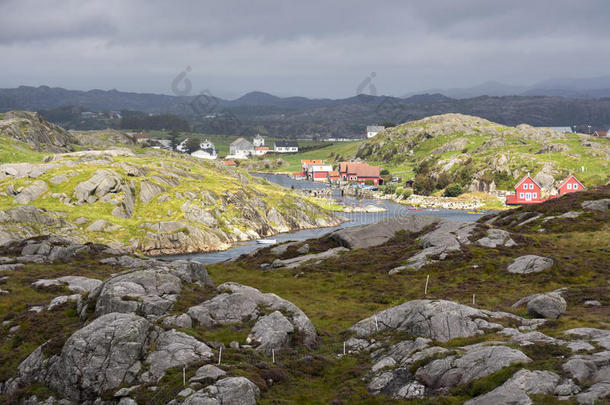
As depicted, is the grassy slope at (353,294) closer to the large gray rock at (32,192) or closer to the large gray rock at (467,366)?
the large gray rock at (467,366)

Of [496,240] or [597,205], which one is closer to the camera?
[496,240]

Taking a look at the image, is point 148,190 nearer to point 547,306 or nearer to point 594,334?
point 547,306

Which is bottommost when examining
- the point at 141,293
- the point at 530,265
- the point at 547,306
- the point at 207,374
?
the point at 530,265

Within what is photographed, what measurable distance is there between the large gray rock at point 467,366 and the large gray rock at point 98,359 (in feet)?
74.0

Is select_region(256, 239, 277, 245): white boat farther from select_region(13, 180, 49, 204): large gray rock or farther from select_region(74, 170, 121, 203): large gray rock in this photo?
select_region(13, 180, 49, 204): large gray rock

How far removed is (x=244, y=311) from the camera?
52.9 metres

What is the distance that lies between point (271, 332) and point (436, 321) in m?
15.3

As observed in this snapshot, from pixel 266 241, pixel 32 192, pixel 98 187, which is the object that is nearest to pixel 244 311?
pixel 266 241

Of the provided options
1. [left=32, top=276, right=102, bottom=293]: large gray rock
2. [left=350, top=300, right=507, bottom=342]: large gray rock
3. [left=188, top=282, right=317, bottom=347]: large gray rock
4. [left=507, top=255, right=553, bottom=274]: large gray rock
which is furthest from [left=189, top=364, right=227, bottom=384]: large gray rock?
[left=507, top=255, right=553, bottom=274]: large gray rock

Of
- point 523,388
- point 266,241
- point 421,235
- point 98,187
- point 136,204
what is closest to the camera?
point 523,388

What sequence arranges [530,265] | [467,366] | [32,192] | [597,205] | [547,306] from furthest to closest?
[32,192] → [597,205] → [530,265] → [547,306] → [467,366]

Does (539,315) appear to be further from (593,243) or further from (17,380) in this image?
(17,380)

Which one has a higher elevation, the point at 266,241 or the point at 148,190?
the point at 148,190

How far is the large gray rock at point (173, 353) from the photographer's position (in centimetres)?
4119
